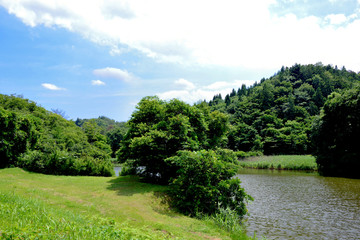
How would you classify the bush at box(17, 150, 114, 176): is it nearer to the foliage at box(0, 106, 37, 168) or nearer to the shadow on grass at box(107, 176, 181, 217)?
the foliage at box(0, 106, 37, 168)

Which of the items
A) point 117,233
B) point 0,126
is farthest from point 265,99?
point 117,233

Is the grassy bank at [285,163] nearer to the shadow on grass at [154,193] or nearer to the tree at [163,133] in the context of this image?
the tree at [163,133]

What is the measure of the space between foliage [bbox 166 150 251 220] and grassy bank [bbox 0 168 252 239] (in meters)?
1.19

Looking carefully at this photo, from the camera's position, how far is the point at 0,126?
2094 cm

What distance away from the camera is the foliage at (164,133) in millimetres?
16234

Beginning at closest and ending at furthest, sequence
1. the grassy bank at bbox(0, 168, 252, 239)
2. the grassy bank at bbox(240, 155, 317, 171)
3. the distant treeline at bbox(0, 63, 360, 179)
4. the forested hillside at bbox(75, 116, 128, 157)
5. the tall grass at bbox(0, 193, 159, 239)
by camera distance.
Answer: the tall grass at bbox(0, 193, 159, 239), the grassy bank at bbox(0, 168, 252, 239), the distant treeline at bbox(0, 63, 360, 179), the grassy bank at bbox(240, 155, 317, 171), the forested hillside at bbox(75, 116, 128, 157)

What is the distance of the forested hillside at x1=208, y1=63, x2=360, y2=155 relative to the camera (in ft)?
201

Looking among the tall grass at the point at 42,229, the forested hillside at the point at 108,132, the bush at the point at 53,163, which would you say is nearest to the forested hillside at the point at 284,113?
the forested hillside at the point at 108,132

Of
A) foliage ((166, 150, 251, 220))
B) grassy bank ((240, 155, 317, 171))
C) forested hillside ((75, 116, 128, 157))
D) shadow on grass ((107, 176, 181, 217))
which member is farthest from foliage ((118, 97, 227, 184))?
grassy bank ((240, 155, 317, 171))

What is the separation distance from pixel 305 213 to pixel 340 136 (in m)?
22.7

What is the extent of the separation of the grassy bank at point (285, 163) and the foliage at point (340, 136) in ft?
11.8

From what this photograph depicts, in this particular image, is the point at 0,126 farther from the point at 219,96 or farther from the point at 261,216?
the point at 219,96

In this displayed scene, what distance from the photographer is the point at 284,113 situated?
73938mm

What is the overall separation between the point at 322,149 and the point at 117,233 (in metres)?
36.1
